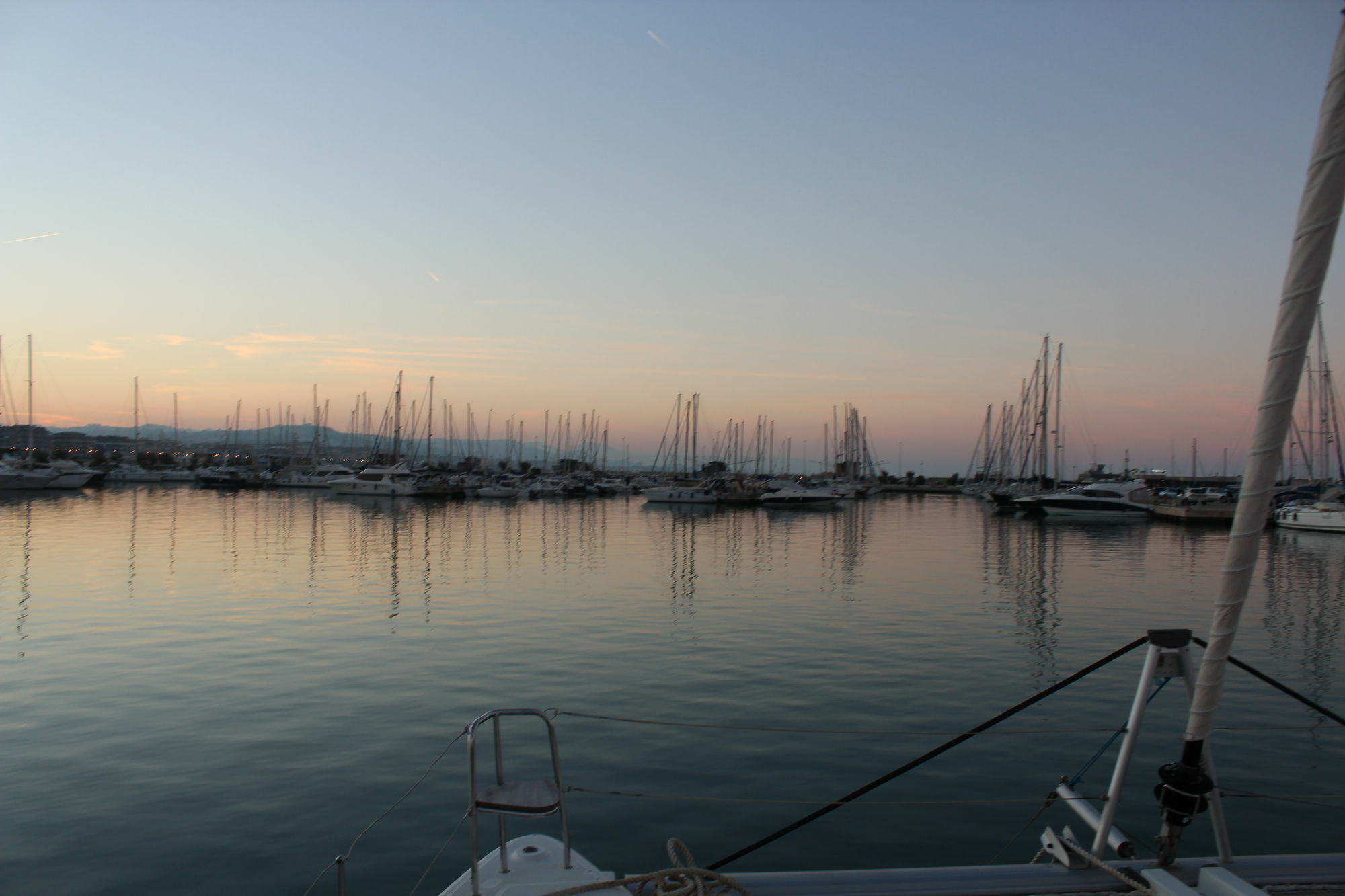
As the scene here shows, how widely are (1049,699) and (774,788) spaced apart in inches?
272

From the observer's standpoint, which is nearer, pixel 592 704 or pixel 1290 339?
pixel 1290 339

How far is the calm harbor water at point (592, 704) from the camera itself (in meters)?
9.07

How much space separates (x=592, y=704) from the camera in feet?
46.4

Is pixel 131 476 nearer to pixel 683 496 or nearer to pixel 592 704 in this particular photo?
pixel 683 496

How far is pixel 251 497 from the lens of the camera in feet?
282

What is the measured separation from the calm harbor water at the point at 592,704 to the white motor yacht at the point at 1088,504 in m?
35.7

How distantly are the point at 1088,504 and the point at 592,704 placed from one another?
213 ft

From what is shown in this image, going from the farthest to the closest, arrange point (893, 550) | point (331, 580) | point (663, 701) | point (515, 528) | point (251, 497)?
point (251, 497) → point (515, 528) → point (893, 550) → point (331, 580) → point (663, 701)

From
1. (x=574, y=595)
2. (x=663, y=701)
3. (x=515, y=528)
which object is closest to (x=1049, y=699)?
(x=663, y=701)

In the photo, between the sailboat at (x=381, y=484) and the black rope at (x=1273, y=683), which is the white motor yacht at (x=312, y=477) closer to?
the sailboat at (x=381, y=484)

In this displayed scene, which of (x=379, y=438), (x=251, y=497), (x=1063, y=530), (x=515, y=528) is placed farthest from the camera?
(x=379, y=438)

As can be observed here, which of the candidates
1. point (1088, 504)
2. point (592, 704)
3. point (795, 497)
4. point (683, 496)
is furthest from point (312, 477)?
point (592, 704)

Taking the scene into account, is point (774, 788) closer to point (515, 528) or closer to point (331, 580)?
point (331, 580)

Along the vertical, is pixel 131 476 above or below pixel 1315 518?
above
